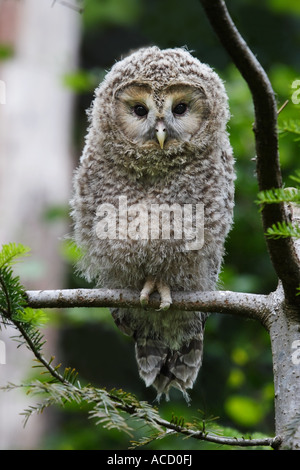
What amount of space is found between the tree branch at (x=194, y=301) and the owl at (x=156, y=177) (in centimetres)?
27

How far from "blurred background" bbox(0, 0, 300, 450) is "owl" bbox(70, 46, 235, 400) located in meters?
0.78

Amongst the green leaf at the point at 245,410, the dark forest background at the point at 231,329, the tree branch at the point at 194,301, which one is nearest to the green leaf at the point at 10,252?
the tree branch at the point at 194,301

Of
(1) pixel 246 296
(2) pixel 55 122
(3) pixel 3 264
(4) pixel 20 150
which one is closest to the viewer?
(3) pixel 3 264

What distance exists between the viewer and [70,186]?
563cm

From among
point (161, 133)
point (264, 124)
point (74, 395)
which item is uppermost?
point (161, 133)

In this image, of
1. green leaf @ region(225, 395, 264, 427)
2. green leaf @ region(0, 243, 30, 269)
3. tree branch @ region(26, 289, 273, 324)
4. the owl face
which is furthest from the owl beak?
green leaf @ region(225, 395, 264, 427)

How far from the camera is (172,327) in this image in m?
3.05

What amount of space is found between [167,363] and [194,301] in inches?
36.5

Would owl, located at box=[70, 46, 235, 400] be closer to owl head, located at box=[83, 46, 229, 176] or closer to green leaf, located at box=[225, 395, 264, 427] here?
owl head, located at box=[83, 46, 229, 176]

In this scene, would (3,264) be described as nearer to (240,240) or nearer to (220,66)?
(240,240)

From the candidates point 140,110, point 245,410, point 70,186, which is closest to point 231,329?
point 245,410

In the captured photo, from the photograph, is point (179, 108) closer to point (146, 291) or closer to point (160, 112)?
point (160, 112)
